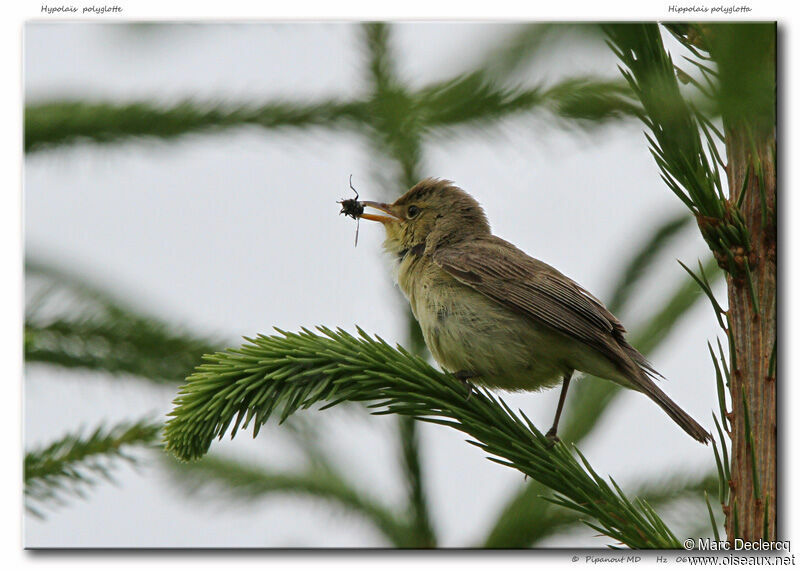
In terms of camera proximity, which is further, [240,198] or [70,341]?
[240,198]

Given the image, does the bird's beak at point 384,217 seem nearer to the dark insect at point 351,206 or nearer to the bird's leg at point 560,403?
the dark insect at point 351,206

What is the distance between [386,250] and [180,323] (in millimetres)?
1245

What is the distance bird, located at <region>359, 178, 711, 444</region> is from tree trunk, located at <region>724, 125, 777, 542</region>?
0.45m

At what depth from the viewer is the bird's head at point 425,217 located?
3244mm

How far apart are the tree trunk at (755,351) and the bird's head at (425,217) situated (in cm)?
138

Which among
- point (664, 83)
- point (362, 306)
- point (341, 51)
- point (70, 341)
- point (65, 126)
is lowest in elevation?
point (70, 341)

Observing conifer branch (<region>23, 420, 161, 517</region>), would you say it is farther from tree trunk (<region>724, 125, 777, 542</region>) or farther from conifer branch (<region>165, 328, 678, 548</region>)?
tree trunk (<region>724, 125, 777, 542</region>)

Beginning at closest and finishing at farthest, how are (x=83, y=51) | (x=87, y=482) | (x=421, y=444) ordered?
(x=87, y=482), (x=421, y=444), (x=83, y=51)

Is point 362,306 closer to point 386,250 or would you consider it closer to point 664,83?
point 386,250

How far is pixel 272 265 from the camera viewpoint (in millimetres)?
3232

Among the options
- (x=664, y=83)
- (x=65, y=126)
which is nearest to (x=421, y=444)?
(x=664, y=83)

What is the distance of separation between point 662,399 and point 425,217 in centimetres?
127

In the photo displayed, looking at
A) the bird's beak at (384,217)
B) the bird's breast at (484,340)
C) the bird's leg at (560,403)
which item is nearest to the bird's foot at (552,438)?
the bird's leg at (560,403)

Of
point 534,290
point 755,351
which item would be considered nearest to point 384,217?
point 534,290
